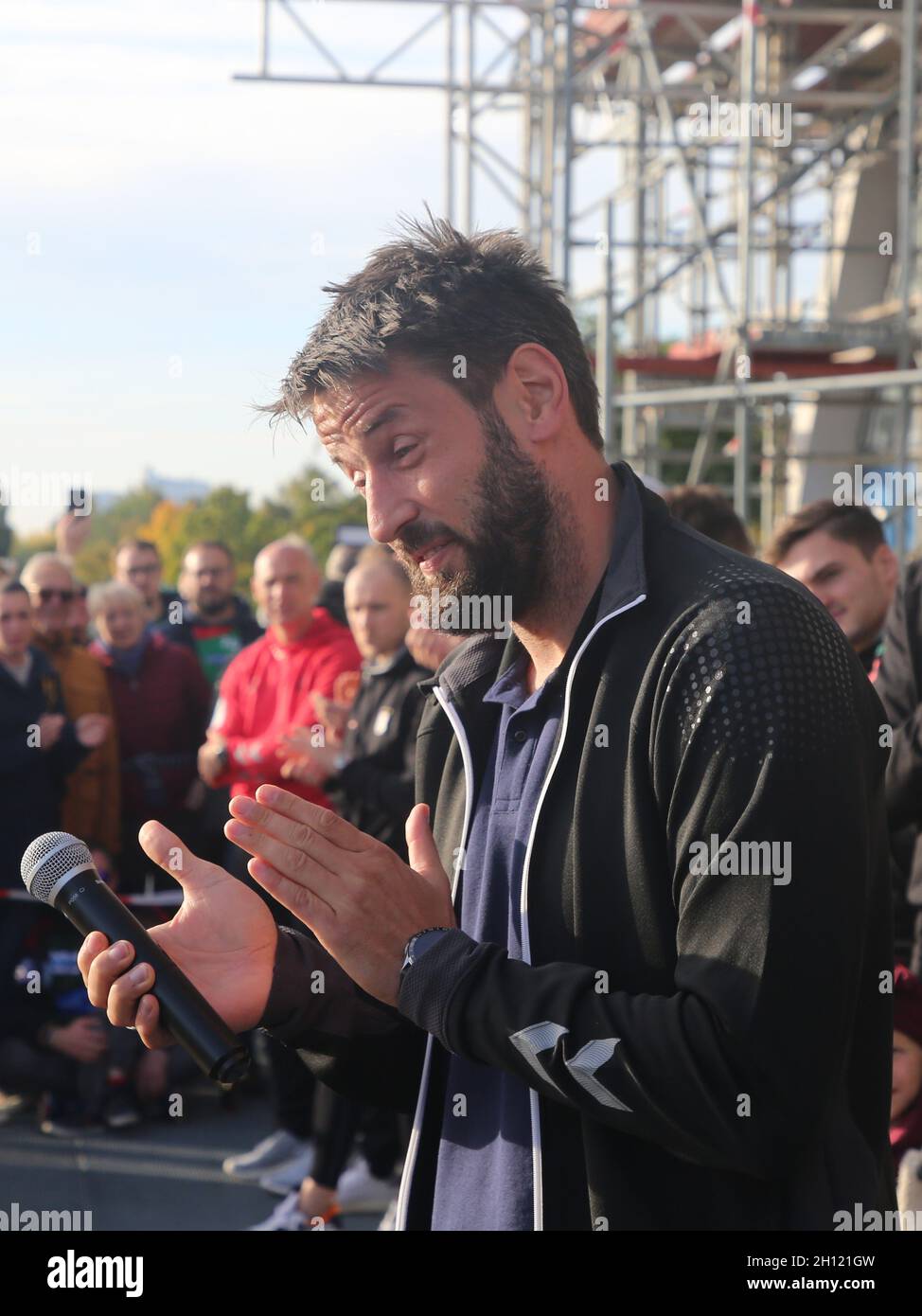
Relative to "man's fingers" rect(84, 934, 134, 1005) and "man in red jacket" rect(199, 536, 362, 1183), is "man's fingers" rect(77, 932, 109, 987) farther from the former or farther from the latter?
"man in red jacket" rect(199, 536, 362, 1183)

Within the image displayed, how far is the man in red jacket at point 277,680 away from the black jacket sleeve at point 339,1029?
3.29 metres

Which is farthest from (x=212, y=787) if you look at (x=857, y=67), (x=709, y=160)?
(x=857, y=67)

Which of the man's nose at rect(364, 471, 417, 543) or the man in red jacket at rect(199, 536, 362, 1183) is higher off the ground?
the man's nose at rect(364, 471, 417, 543)

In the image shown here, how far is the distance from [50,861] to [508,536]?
2.28 feet

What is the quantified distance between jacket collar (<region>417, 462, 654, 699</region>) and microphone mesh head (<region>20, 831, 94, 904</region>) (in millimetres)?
517

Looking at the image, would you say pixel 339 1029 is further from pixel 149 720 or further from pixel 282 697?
pixel 149 720

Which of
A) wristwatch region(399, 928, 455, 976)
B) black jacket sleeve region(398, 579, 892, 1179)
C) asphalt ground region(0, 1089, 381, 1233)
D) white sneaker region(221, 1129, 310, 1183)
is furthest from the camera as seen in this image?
white sneaker region(221, 1129, 310, 1183)

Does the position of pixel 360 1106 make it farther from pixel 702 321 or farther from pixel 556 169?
pixel 702 321

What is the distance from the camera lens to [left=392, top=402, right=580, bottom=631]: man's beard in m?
1.69

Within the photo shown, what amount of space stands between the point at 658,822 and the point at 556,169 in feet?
38.0

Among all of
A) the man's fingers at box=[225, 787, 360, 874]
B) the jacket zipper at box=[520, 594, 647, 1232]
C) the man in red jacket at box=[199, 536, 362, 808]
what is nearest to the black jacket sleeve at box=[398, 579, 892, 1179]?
the jacket zipper at box=[520, 594, 647, 1232]

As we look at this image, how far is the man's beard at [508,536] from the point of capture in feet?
5.55

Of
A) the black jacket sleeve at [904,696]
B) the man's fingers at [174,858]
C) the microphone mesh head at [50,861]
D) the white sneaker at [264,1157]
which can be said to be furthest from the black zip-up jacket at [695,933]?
the white sneaker at [264,1157]

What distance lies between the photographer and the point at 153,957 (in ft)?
5.32
